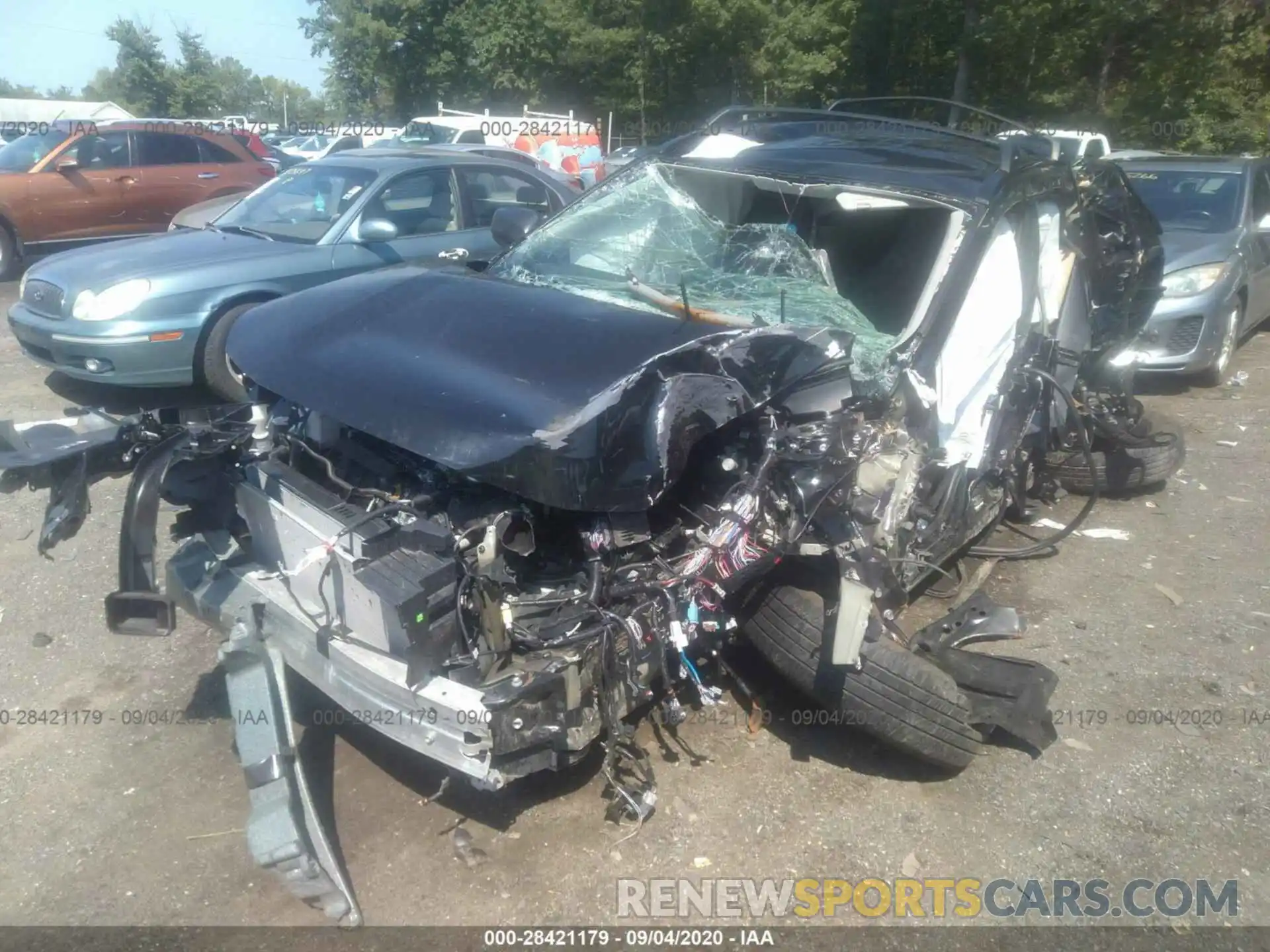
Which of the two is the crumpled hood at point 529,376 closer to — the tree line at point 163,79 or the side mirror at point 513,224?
the side mirror at point 513,224

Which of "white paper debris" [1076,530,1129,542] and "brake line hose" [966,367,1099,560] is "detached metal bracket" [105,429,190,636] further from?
"white paper debris" [1076,530,1129,542]

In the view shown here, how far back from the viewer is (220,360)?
6.15 meters

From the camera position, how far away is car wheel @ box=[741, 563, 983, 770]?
294cm

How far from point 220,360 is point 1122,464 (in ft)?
18.4

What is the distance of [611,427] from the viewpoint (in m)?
2.46

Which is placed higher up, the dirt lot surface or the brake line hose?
the brake line hose

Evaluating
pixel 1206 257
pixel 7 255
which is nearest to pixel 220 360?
pixel 7 255

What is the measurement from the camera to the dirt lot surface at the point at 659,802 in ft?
8.73

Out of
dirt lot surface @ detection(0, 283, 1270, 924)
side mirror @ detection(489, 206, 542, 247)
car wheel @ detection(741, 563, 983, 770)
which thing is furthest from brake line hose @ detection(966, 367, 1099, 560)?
side mirror @ detection(489, 206, 542, 247)

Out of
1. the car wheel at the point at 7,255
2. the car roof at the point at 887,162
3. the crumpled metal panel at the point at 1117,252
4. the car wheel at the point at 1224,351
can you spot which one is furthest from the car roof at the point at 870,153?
the car wheel at the point at 7,255

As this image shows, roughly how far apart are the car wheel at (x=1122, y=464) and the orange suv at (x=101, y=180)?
1040 cm

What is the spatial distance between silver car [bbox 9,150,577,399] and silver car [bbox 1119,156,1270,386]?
15.9 ft

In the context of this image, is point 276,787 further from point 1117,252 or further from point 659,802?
point 1117,252

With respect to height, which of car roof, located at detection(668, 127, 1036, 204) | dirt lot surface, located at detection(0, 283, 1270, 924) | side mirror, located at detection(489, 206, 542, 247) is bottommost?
dirt lot surface, located at detection(0, 283, 1270, 924)
